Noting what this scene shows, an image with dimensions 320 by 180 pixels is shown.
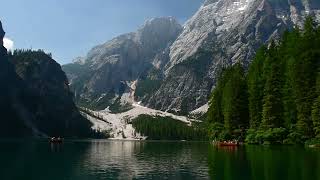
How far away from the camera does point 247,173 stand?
171 feet

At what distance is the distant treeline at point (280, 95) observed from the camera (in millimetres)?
97625

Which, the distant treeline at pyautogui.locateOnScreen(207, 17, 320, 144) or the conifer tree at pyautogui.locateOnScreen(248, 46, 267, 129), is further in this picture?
the conifer tree at pyautogui.locateOnScreen(248, 46, 267, 129)

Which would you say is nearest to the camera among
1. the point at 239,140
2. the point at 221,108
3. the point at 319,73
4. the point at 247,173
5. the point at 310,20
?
the point at 247,173

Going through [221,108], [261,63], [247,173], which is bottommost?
[247,173]

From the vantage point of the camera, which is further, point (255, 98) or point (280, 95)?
point (255, 98)

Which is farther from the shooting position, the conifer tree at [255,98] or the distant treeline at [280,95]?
the conifer tree at [255,98]

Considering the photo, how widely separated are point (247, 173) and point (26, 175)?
25.7 metres

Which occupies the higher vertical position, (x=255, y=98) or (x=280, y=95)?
(x=255, y=98)

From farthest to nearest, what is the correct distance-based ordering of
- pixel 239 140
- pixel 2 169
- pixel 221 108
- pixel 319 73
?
pixel 221 108, pixel 239 140, pixel 319 73, pixel 2 169

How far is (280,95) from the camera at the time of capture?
358ft

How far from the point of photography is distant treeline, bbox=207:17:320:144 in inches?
3844

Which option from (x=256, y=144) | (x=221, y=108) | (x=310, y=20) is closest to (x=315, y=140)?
(x=256, y=144)

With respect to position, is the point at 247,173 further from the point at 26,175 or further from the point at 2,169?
the point at 2,169

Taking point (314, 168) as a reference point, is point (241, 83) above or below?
above
